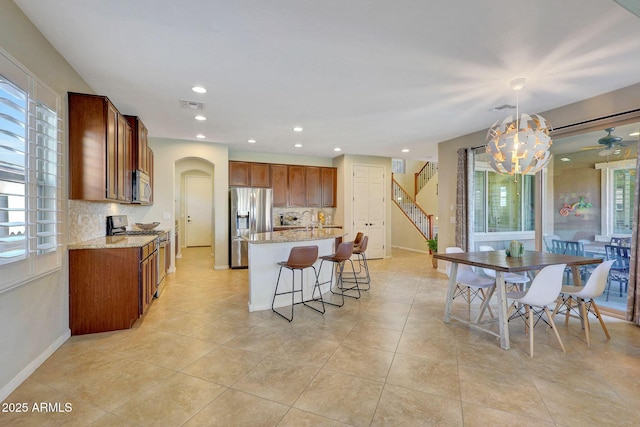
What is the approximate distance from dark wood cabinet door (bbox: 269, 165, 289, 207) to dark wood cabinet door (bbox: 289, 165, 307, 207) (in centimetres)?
10

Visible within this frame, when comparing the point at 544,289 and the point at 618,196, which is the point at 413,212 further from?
the point at 544,289

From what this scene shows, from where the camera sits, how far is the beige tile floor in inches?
71.8

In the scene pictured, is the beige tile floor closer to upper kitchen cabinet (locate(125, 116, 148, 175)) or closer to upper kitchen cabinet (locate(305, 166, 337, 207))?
upper kitchen cabinet (locate(125, 116, 148, 175))

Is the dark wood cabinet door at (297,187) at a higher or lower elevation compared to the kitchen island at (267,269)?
higher

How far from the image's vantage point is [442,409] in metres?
1.87

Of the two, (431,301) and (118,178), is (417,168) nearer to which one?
(431,301)

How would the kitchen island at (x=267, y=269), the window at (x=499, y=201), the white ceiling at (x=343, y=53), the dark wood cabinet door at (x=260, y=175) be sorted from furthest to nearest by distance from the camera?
the dark wood cabinet door at (x=260, y=175) → the window at (x=499, y=201) → the kitchen island at (x=267, y=269) → the white ceiling at (x=343, y=53)

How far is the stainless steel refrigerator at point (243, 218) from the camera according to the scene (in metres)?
6.21

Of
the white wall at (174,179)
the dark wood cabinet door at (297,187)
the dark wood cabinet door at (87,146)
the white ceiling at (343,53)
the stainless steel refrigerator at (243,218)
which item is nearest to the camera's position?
the white ceiling at (343,53)

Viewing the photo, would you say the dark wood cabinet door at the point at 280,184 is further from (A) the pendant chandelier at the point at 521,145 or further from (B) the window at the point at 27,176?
(A) the pendant chandelier at the point at 521,145

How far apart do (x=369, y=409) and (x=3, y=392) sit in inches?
95.2

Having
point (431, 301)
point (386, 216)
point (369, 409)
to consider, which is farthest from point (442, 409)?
point (386, 216)

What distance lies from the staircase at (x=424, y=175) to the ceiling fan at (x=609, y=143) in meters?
5.60

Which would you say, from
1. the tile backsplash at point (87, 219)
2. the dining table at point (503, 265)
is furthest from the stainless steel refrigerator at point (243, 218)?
the dining table at point (503, 265)
